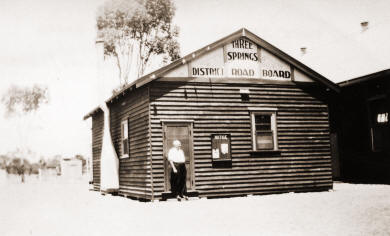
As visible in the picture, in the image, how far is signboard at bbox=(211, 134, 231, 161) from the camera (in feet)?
50.6

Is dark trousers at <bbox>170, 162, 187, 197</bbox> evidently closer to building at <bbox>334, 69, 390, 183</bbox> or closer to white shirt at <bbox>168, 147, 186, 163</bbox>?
white shirt at <bbox>168, 147, 186, 163</bbox>

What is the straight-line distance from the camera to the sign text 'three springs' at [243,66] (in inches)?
619

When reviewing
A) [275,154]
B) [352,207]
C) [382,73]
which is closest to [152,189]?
[275,154]

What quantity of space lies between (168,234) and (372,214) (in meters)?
4.60

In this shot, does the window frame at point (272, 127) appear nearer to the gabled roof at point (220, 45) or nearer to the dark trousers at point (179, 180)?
the gabled roof at point (220, 45)

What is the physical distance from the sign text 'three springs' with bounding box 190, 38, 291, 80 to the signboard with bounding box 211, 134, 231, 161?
80.2 inches

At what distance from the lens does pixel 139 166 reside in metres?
15.8

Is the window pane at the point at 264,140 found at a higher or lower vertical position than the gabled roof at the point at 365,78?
lower

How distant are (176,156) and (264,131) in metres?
3.55

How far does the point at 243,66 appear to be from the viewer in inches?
633

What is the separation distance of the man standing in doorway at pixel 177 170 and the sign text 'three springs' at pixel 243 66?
2.76 m

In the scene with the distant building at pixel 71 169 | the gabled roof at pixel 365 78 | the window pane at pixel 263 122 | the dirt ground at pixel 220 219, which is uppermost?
the gabled roof at pixel 365 78

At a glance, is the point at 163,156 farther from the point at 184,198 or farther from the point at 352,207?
the point at 352,207

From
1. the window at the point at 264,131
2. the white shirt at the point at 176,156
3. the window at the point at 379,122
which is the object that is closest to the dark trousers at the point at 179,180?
the white shirt at the point at 176,156
